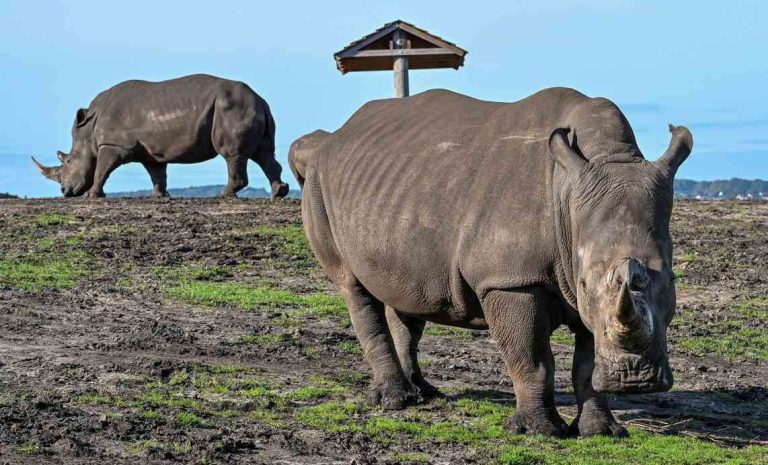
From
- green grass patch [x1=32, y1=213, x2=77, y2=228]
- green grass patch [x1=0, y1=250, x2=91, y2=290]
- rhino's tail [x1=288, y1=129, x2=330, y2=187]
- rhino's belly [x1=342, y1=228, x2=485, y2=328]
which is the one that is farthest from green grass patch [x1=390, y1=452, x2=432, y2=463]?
green grass patch [x1=32, y1=213, x2=77, y2=228]

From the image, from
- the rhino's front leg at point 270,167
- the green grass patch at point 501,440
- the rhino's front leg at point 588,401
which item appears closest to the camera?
the green grass patch at point 501,440

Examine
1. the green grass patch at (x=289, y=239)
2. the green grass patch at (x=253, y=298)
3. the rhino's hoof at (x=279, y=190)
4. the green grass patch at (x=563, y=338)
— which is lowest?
the green grass patch at (x=563, y=338)

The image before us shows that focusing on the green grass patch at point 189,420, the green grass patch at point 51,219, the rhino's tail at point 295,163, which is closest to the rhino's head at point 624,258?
the green grass patch at point 189,420

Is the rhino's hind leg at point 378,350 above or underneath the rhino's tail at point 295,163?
underneath

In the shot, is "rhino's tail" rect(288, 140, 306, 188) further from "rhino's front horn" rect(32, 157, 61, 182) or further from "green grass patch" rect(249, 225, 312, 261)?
"rhino's front horn" rect(32, 157, 61, 182)

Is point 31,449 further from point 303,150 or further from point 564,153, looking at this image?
point 303,150

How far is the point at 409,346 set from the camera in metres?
10.0

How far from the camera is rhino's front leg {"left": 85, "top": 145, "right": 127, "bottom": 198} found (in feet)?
75.4

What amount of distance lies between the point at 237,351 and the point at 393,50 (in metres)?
11.1

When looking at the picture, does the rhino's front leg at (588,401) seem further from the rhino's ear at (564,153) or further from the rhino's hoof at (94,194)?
the rhino's hoof at (94,194)

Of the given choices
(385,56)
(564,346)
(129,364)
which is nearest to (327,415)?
(129,364)

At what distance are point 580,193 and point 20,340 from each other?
560 cm

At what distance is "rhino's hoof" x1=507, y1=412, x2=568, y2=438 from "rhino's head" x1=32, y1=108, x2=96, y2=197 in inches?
645

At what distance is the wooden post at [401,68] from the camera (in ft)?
71.2
